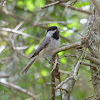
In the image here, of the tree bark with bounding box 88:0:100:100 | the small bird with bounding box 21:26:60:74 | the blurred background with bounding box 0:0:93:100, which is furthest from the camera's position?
the blurred background with bounding box 0:0:93:100

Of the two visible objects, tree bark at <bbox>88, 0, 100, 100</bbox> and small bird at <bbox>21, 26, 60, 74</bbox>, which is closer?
tree bark at <bbox>88, 0, 100, 100</bbox>

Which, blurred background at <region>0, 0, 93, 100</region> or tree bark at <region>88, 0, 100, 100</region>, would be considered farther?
blurred background at <region>0, 0, 93, 100</region>

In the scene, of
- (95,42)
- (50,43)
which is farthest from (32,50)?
(95,42)

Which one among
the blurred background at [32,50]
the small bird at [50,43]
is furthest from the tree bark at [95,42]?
the blurred background at [32,50]

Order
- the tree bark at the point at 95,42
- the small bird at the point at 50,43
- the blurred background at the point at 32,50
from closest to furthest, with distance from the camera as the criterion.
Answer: the tree bark at the point at 95,42, the small bird at the point at 50,43, the blurred background at the point at 32,50

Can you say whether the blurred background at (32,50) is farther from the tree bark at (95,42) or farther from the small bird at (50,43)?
the tree bark at (95,42)

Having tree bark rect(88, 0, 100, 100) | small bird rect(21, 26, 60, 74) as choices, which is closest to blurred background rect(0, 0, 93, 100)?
small bird rect(21, 26, 60, 74)

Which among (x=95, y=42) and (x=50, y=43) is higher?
(x=95, y=42)

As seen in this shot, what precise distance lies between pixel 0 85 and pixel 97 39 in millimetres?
2123

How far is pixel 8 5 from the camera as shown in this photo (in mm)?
5043

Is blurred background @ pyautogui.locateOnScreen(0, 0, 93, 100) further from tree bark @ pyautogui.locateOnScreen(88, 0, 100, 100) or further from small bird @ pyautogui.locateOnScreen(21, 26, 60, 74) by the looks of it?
tree bark @ pyautogui.locateOnScreen(88, 0, 100, 100)

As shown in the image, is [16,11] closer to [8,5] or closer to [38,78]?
[8,5]

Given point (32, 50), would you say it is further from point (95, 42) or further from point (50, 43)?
point (95, 42)

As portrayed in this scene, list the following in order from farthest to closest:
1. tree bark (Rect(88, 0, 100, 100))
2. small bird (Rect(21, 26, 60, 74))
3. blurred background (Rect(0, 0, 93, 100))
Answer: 1. blurred background (Rect(0, 0, 93, 100))
2. small bird (Rect(21, 26, 60, 74))
3. tree bark (Rect(88, 0, 100, 100))
